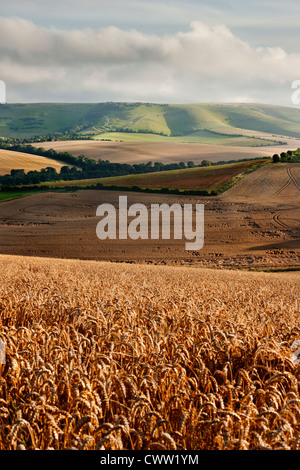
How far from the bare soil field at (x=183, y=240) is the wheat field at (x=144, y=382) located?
41.3 meters

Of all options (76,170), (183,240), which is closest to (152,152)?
(76,170)

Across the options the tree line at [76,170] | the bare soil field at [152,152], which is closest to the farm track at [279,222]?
the tree line at [76,170]

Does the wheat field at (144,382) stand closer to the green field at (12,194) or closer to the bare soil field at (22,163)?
the green field at (12,194)

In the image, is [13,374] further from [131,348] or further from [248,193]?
[248,193]

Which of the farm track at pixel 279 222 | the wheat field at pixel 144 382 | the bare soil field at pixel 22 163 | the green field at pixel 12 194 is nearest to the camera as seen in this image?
the wheat field at pixel 144 382

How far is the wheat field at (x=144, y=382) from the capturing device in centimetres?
369

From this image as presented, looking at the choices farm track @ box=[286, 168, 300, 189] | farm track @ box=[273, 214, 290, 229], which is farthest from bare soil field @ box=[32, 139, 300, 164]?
farm track @ box=[273, 214, 290, 229]

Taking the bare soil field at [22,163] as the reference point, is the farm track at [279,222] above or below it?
below

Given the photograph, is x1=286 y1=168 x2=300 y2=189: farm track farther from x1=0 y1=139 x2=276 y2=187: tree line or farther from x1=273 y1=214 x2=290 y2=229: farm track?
x1=0 y1=139 x2=276 y2=187: tree line

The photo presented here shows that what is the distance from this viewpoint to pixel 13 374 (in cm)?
484

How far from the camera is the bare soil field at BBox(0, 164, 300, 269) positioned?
170 feet

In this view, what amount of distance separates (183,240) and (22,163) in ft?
234

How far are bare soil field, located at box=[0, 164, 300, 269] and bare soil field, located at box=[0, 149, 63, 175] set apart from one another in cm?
3665

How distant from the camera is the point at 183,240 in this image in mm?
57625
